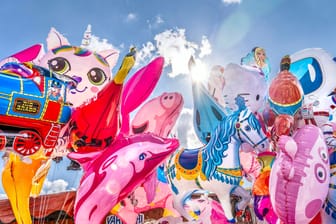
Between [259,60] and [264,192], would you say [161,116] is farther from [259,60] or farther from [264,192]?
[259,60]

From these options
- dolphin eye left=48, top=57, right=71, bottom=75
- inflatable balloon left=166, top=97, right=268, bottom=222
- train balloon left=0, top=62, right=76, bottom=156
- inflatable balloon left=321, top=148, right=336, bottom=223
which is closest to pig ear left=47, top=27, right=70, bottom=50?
dolphin eye left=48, top=57, right=71, bottom=75

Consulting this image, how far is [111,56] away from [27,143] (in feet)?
5.06

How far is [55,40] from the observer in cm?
385

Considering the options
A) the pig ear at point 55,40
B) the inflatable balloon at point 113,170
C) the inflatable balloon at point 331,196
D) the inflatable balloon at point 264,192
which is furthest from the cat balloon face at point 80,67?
the inflatable balloon at point 331,196

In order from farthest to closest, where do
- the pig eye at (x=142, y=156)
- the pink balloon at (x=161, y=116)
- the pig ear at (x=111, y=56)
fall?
the pig ear at (x=111, y=56) → the pink balloon at (x=161, y=116) → the pig eye at (x=142, y=156)

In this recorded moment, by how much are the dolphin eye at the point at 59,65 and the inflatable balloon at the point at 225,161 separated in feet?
5.39

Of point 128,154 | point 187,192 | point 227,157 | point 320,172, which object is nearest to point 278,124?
point 320,172

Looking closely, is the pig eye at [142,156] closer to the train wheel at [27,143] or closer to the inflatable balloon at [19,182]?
the train wheel at [27,143]

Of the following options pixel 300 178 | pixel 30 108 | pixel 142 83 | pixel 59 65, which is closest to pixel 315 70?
pixel 300 178

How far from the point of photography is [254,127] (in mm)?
3807

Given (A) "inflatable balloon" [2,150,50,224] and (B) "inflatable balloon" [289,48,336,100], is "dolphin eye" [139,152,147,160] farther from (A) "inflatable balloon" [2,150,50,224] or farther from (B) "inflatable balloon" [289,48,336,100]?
(B) "inflatable balloon" [289,48,336,100]

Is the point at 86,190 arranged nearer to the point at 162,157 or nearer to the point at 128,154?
the point at 128,154

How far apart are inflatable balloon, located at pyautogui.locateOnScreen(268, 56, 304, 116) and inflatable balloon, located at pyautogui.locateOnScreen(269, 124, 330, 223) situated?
0.35m

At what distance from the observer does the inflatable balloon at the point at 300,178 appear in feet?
8.96
